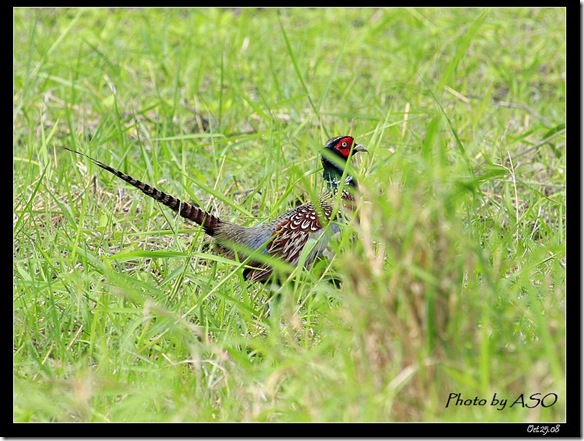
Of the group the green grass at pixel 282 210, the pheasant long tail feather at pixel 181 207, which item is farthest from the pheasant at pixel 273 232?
the green grass at pixel 282 210

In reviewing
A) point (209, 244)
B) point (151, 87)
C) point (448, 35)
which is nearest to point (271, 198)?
point (209, 244)

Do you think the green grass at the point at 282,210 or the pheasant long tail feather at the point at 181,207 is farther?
the pheasant long tail feather at the point at 181,207

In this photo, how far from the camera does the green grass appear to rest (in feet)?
10.8

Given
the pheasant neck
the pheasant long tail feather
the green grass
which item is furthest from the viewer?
the pheasant neck

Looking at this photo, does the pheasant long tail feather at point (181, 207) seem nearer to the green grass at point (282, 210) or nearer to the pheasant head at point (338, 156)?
the green grass at point (282, 210)

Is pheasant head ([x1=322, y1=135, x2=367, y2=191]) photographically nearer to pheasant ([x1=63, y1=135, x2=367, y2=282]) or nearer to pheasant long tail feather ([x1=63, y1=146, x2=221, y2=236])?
pheasant ([x1=63, y1=135, x2=367, y2=282])

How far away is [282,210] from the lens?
5.82 m

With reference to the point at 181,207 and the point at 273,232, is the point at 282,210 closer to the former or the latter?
the point at 273,232

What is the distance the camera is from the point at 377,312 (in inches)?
129

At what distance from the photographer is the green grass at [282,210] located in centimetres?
330

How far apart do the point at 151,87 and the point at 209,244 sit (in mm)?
2826

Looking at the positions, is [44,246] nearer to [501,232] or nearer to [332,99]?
[501,232]

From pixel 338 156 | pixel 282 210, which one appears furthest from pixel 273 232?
pixel 338 156

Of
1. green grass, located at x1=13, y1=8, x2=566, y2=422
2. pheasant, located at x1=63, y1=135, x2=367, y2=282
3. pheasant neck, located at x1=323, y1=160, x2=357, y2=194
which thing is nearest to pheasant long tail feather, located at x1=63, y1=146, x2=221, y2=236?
pheasant, located at x1=63, y1=135, x2=367, y2=282
